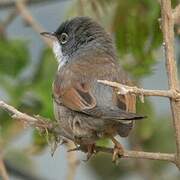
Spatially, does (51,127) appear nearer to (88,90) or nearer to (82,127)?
(82,127)

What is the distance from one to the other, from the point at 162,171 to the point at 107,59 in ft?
6.76

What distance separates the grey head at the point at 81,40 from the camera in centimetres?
589

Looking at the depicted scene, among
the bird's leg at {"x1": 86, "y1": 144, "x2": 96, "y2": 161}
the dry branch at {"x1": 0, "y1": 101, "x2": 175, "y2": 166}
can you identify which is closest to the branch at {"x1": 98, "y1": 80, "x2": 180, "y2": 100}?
the dry branch at {"x1": 0, "y1": 101, "x2": 175, "y2": 166}

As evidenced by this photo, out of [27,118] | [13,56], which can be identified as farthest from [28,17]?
[27,118]

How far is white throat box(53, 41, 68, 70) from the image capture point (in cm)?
601

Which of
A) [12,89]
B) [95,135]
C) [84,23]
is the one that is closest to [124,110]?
[95,135]

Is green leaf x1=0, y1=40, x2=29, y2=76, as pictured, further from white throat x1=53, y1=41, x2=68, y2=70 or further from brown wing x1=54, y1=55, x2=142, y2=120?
brown wing x1=54, y1=55, x2=142, y2=120

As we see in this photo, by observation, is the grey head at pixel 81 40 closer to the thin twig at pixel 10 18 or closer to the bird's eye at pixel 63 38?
the bird's eye at pixel 63 38

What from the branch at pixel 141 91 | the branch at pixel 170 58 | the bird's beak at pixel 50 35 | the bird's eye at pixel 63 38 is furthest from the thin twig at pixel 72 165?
the branch at pixel 141 91

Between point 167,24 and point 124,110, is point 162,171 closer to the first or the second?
point 124,110

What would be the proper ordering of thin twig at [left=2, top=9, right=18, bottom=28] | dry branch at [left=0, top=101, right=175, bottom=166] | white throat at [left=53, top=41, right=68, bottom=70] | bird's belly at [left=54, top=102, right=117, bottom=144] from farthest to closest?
1. thin twig at [left=2, top=9, right=18, bottom=28]
2. white throat at [left=53, top=41, right=68, bottom=70]
3. bird's belly at [left=54, top=102, right=117, bottom=144]
4. dry branch at [left=0, top=101, right=175, bottom=166]

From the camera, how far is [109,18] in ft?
19.8

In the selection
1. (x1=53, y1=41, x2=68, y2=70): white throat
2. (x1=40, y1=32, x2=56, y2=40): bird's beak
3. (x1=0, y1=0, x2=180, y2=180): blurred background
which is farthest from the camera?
(x1=40, y1=32, x2=56, y2=40): bird's beak

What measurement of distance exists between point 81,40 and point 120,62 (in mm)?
329
